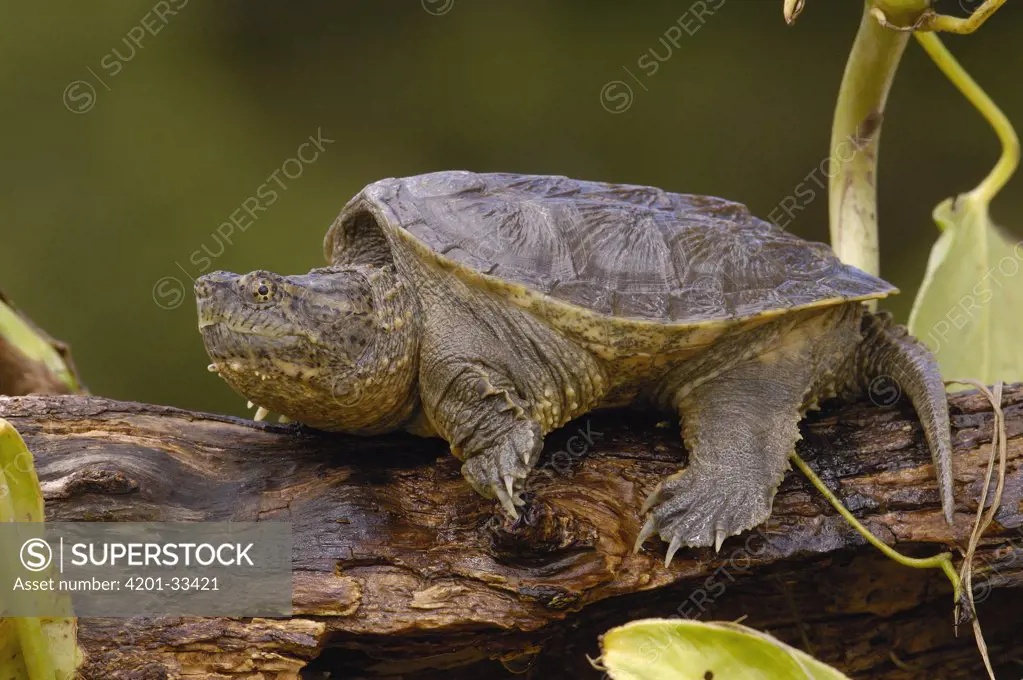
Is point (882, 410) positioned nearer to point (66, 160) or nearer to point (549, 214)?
point (549, 214)

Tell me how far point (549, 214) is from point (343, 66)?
2.62 metres

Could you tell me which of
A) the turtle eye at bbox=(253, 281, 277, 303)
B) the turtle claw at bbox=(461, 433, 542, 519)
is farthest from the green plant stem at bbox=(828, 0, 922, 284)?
the turtle eye at bbox=(253, 281, 277, 303)

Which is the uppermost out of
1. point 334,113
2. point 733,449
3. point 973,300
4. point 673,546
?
point 334,113

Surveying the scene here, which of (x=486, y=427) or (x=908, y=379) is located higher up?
(x=486, y=427)

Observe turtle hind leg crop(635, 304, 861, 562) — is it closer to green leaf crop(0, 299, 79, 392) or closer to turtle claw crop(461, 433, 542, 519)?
turtle claw crop(461, 433, 542, 519)

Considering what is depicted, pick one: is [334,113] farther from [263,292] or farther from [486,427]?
[486,427]

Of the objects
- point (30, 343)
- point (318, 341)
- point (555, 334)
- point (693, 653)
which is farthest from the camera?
point (30, 343)

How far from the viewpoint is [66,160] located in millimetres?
4355

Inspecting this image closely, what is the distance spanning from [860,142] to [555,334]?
4.47 ft

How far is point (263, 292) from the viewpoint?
1.97 meters

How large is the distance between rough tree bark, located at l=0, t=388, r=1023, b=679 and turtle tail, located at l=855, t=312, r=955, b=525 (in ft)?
0.22

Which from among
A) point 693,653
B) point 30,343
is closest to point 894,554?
point 693,653

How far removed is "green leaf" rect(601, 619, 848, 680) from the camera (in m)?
1.49

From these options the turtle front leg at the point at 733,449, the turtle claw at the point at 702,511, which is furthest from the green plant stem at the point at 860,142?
the turtle claw at the point at 702,511
